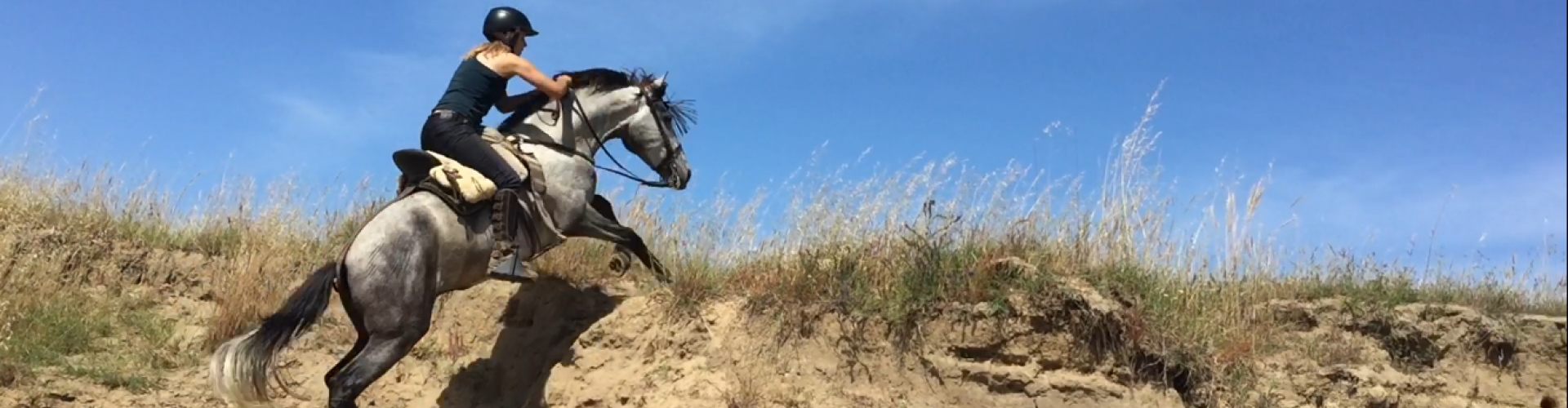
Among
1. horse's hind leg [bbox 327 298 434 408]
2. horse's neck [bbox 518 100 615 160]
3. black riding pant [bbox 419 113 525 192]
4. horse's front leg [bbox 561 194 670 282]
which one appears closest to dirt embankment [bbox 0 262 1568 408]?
horse's front leg [bbox 561 194 670 282]

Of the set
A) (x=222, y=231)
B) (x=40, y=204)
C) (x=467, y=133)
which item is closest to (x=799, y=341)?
(x=467, y=133)

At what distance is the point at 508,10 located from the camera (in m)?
6.83

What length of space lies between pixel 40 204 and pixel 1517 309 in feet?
38.6

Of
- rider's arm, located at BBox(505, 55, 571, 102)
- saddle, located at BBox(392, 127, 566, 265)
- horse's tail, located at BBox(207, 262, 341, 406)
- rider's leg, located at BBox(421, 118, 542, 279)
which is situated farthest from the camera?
rider's arm, located at BBox(505, 55, 571, 102)

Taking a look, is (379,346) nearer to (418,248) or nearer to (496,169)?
(418,248)

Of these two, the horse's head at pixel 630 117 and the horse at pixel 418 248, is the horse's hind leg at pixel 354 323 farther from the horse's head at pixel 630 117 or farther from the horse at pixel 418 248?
the horse's head at pixel 630 117

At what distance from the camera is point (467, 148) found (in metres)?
6.46

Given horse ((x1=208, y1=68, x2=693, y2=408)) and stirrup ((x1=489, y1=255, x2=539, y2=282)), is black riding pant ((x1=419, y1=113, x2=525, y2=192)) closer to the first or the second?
horse ((x1=208, y1=68, x2=693, y2=408))

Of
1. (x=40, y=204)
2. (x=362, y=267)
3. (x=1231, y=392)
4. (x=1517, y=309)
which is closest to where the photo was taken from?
(x=362, y=267)

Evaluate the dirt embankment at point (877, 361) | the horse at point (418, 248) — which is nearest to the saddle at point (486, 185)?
the horse at point (418, 248)

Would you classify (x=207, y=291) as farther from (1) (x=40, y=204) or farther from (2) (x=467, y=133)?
(2) (x=467, y=133)

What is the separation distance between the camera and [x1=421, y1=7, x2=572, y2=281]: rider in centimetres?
641

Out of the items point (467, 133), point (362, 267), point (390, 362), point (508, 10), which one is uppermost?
point (508, 10)

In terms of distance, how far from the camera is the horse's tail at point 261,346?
5.73m
